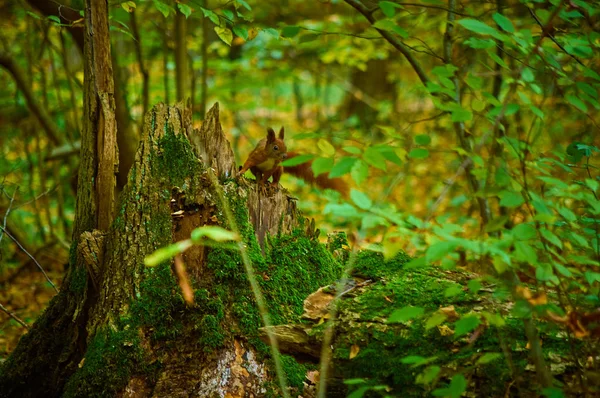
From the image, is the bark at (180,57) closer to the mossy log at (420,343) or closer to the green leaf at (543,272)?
the mossy log at (420,343)

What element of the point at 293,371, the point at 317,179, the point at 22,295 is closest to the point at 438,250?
the point at 293,371

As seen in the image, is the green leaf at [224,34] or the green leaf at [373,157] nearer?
the green leaf at [373,157]

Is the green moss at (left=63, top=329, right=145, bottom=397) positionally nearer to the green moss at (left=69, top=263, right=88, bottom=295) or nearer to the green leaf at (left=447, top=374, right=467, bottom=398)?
the green moss at (left=69, top=263, right=88, bottom=295)

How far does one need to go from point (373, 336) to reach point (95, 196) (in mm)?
1693

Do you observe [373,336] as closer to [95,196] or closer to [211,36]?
[95,196]

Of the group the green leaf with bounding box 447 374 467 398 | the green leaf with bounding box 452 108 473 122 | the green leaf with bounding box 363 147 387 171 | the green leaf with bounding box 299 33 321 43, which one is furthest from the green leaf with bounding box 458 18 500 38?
the green leaf with bounding box 299 33 321 43

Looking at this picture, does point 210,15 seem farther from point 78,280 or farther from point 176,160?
point 78,280

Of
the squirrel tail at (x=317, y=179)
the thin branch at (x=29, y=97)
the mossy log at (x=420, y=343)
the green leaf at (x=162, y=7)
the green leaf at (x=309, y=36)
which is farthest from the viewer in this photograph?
the thin branch at (x=29, y=97)

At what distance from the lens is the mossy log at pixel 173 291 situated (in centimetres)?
253

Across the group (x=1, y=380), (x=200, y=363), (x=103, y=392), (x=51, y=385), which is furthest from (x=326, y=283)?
(x=1, y=380)

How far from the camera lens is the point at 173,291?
2666 mm

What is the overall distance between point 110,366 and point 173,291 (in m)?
0.42

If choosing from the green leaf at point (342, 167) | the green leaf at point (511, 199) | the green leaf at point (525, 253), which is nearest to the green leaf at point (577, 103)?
the green leaf at point (511, 199)

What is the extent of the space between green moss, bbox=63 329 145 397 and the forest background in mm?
1155
